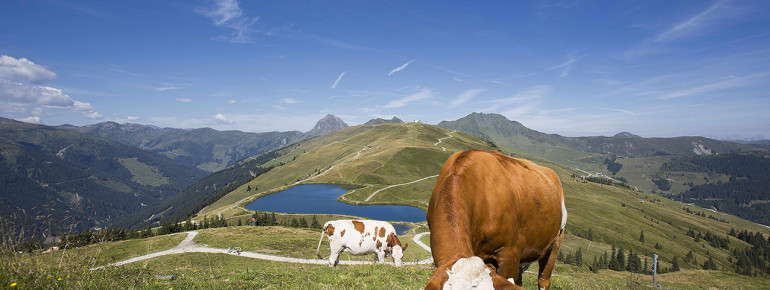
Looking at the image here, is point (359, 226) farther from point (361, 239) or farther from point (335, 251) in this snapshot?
point (335, 251)

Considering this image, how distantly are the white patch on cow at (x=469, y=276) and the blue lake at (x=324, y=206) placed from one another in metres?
99.6

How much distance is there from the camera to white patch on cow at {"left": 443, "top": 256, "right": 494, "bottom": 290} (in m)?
4.41

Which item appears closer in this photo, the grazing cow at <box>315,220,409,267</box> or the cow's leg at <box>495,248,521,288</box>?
the cow's leg at <box>495,248,521,288</box>

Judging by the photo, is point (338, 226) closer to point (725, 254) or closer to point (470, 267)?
point (470, 267)

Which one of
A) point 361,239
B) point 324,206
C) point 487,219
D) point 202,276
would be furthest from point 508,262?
point 324,206

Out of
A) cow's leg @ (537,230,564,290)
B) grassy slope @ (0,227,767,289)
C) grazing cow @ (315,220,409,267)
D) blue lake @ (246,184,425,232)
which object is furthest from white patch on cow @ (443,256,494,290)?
blue lake @ (246,184,425,232)

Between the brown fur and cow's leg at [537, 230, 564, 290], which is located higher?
cow's leg at [537, 230, 564, 290]

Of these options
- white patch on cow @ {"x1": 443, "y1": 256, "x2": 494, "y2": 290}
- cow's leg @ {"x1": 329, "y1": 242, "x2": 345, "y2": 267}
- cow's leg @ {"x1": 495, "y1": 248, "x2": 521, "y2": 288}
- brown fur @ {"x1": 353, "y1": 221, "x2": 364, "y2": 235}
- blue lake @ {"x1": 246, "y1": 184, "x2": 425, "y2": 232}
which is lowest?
blue lake @ {"x1": 246, "y1": 184, "x2": 425, "y2": 232}

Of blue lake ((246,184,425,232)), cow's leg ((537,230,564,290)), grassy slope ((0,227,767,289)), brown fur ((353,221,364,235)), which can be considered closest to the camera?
grassy slope ((0,227,767,289))

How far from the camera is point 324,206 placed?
144 metres

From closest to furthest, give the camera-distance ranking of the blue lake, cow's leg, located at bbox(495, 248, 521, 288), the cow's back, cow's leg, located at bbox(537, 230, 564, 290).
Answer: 1. the cow's back
2. cow's leg, located at bbox(495, 248, 521, 288)
3. cow's leg, located at bbox(537, 230, 564, 290)
4. the blue lake

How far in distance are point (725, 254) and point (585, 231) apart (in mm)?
91667

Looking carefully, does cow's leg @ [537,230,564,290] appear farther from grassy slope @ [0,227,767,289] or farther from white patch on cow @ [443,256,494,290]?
white patch on cow @ [443,256,494,290]

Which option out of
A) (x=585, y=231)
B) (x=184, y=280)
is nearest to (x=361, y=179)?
(x=585, y=231)
